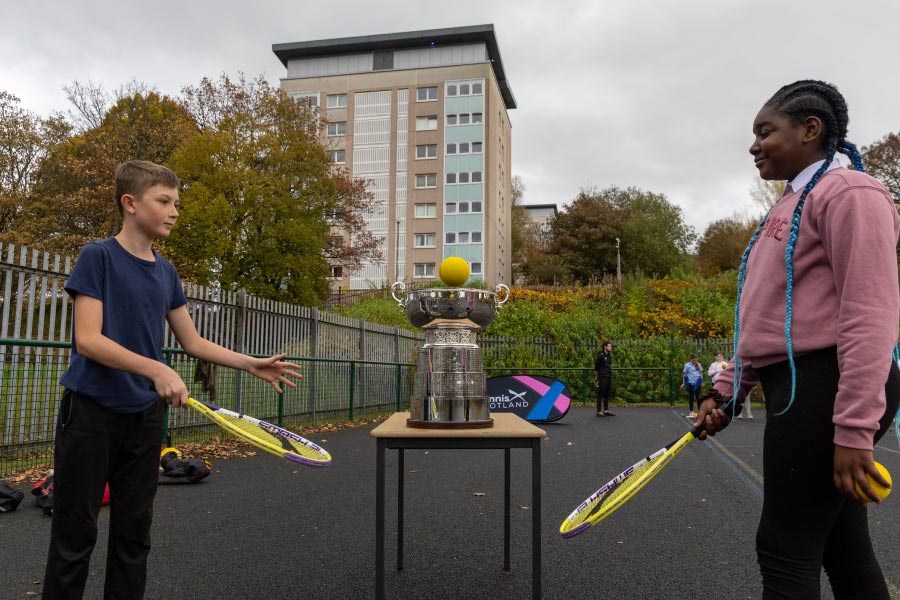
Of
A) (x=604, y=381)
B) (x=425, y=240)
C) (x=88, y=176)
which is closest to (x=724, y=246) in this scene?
(x=425, y=240)

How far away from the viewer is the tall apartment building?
49.7 m

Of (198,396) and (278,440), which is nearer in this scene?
(278,440)

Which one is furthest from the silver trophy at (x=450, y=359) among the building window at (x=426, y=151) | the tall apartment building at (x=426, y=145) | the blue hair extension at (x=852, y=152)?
the building window at (x=426, y=151)

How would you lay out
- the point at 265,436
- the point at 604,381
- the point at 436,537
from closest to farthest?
the point at 265,436 < the point at 436,537 < the point at 604,381

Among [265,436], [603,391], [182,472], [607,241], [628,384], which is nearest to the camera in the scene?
[265,436]

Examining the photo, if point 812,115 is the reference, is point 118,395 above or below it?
below

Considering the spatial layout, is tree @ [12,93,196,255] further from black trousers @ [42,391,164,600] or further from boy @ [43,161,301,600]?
black trousers @ [42,391,164,600]

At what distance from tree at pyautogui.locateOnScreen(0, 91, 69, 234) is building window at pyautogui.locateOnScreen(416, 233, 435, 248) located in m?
28.2

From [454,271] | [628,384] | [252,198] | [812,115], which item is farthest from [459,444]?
[252,198]

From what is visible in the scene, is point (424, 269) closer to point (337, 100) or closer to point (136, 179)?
point (337, 100)

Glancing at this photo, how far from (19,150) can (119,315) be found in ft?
87.9

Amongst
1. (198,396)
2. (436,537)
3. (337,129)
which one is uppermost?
(337,129)

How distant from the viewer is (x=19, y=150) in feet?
79.3

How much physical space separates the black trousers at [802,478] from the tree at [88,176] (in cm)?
2253
